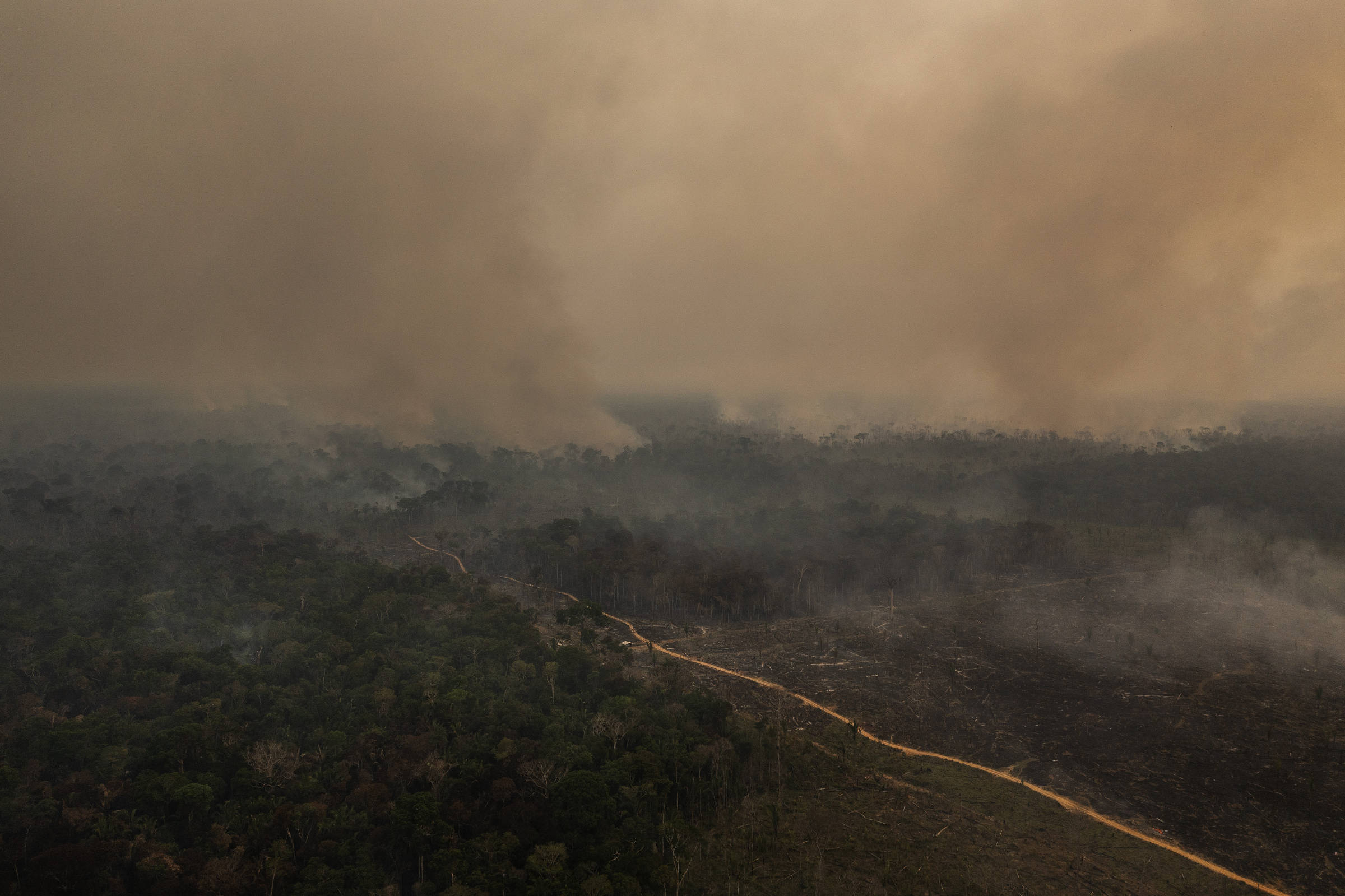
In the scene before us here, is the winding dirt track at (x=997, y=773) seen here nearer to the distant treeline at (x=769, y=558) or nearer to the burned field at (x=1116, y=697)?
the burned field at (x=1116, y=697)

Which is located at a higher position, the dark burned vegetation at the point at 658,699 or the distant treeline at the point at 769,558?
the distant treeline at the point at 769,558

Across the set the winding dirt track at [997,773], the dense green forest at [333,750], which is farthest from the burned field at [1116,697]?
the dense green forest at [333,750]

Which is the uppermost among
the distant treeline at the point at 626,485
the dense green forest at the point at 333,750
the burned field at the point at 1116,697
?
the distant treeline at the point at 626,485

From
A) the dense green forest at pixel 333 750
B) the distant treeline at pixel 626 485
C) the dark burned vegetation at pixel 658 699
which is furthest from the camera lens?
the distant treeline at pixel 626 485

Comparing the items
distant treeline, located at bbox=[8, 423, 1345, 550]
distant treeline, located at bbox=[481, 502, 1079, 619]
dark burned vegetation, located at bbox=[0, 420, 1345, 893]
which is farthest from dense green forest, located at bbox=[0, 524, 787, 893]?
distant treeline, located at bbox=[8, 423, 1345, 550]

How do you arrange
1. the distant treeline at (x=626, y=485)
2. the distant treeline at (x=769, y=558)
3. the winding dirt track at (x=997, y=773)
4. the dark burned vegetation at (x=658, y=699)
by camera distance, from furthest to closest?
1. the distant treeline at (x=626, y=485)
2. the distant treeline at (x=769, y=558)
3. the winding dirt track at (x=997, y=773)
4. the dark burned vegetation at (x=658, y=699)

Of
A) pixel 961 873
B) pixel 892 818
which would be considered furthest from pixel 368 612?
pixel 961 873
